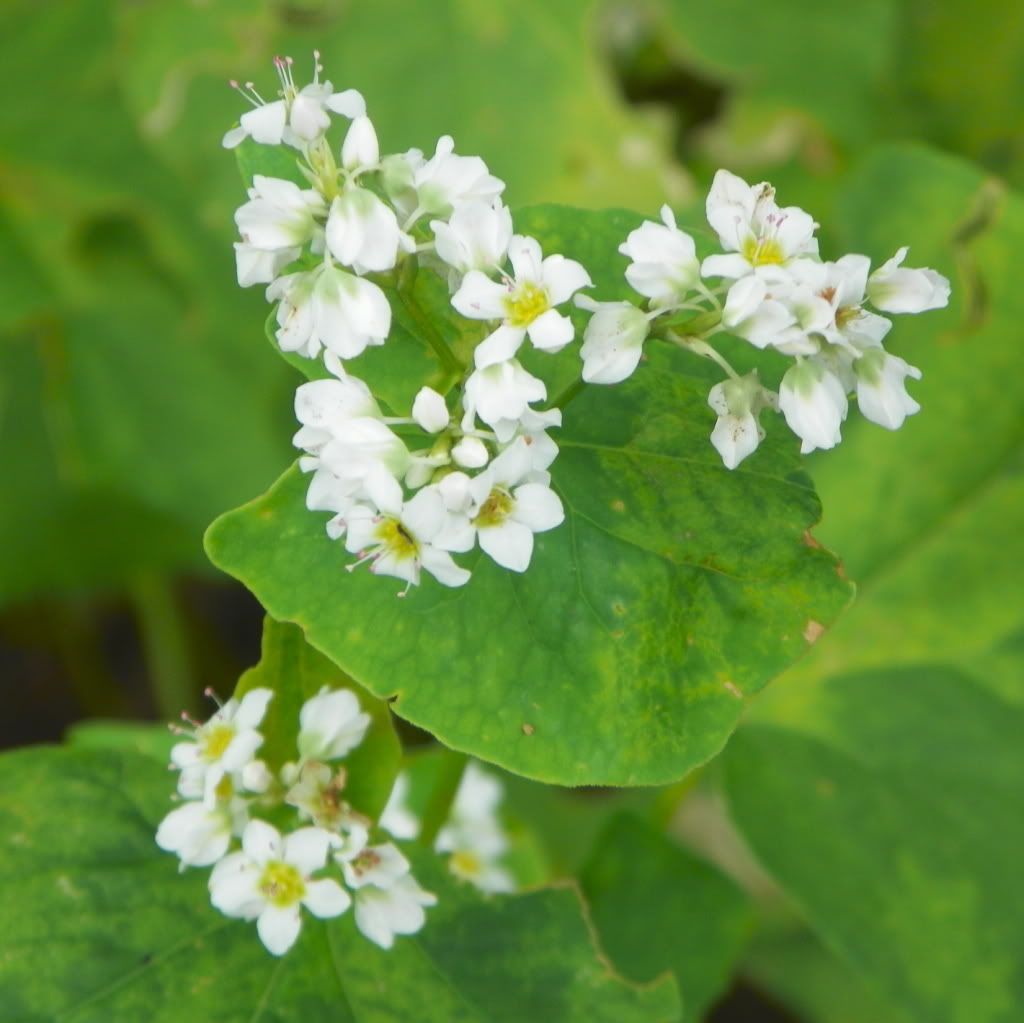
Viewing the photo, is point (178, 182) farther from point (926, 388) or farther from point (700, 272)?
point (700, 272)

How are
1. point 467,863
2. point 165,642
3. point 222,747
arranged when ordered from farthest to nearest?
point 165,642, point 467,863, point 222,747

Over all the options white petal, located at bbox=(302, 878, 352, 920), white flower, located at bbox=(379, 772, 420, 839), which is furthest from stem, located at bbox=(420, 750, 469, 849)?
white petal, located at bbox=(302, 878, 352, 920)

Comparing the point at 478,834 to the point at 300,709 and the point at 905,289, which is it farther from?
the point at 905,289

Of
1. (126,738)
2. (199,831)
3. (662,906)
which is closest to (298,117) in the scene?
(199,831)

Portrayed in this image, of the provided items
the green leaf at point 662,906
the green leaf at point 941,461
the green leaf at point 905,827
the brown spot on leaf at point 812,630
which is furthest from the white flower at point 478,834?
the brown spot on leaf at point 812,630

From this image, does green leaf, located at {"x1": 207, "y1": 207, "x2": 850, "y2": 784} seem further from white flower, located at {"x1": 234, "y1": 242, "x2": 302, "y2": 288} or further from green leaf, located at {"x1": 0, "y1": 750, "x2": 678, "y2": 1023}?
green leaf, located at {"x1": 0, "y1": 750, "x2": 678, "y2": 1023}
